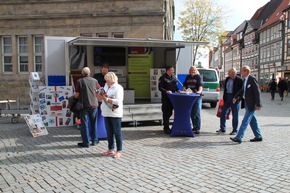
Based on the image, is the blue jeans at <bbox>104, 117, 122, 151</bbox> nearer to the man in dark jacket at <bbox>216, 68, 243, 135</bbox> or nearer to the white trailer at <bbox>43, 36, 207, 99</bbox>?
the white trailer at <bbox>43, 36, 207, 99</bbox>

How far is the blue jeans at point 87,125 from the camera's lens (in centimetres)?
650

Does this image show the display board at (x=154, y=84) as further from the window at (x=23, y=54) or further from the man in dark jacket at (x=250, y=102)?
the window at (x=23, y=54)

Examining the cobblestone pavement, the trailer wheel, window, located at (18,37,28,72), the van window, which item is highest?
window, located at (18,37,28,72)

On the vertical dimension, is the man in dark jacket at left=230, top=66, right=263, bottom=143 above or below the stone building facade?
below

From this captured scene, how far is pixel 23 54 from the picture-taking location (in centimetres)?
1678

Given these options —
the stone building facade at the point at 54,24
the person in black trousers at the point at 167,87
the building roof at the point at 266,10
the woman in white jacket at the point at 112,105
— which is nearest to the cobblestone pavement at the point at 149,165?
the woman in white jacket at the point at 112,105

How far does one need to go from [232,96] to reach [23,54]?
12.8 meters

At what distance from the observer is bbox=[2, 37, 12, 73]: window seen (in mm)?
16891

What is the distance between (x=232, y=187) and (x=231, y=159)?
1430 millimetres

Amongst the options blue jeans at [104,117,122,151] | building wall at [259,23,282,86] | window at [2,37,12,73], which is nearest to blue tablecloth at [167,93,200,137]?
blue jeans at [104,117,122,151]

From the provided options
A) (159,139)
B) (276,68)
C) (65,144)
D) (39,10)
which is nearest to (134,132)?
(159,139)

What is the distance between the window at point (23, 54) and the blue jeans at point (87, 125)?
1156 cm

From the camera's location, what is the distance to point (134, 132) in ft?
27.3

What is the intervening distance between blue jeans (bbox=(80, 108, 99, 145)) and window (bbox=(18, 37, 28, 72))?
11559 mm
